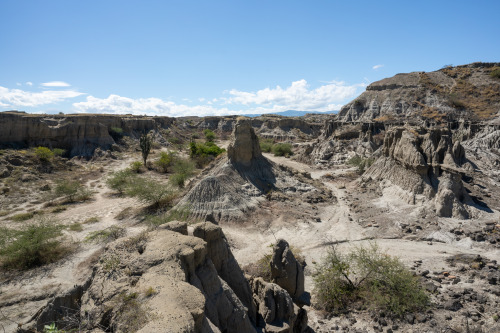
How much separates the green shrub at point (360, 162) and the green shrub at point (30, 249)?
35050 mm

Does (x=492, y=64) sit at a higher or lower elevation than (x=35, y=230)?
higher

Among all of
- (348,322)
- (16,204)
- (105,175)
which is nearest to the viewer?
(348,322)

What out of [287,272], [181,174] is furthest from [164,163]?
[287,272]

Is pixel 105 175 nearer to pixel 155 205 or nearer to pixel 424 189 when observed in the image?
pixel 155 205

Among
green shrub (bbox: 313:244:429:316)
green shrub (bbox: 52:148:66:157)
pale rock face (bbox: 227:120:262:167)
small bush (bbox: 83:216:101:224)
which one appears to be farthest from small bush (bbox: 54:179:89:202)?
green shrub (bbox: 313:244:429:316)

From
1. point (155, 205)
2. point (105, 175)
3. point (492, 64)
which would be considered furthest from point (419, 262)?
point (492, 64)

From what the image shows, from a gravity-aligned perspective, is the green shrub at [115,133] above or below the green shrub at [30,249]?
above

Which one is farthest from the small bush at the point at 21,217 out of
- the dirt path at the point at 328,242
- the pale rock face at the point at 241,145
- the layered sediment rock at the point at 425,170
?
the layered sediment rock at the point at 425,170

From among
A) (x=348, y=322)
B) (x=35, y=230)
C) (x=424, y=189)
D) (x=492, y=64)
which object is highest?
(x=492, y=64)

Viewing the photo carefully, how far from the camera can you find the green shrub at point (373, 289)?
39.0 ft

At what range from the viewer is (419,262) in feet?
52.2

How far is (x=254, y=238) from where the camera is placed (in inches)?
806

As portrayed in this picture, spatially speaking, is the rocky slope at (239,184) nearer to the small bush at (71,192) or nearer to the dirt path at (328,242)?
the dirt path at (328,242)

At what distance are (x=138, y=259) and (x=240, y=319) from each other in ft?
12.1
